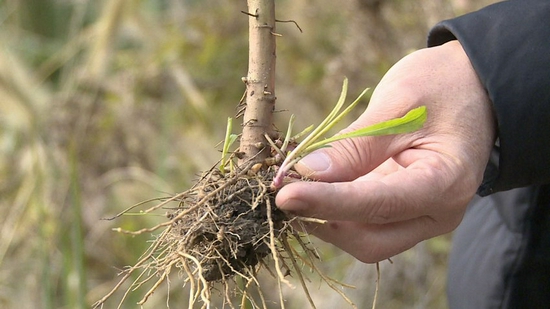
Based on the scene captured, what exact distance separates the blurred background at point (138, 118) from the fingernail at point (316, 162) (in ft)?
2.27

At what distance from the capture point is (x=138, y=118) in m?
2.45

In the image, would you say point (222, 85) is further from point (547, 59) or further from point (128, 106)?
point (547, 59)

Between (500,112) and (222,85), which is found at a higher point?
(222,85)

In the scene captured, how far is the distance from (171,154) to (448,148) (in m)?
1.78

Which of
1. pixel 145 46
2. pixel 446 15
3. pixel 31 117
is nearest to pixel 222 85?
pixel 145 46

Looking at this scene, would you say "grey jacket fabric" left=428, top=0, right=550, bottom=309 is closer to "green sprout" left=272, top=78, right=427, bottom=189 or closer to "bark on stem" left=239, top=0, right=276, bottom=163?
"green sprout" left=272, top=78, right=427, bottom=189

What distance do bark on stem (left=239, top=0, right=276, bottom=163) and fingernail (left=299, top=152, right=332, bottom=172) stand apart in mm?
92

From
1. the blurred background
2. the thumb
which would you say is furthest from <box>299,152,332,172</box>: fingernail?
the blurred background

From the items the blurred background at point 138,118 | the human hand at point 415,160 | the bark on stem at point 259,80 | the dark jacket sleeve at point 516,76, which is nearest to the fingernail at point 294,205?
the human hand at point 415,160

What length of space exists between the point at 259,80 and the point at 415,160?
10.0 inches

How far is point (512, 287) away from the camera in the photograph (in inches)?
45.9

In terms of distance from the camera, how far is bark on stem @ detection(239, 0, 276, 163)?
877 mm

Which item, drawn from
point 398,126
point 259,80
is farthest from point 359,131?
point 259,80

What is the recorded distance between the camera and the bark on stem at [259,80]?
88 cm
